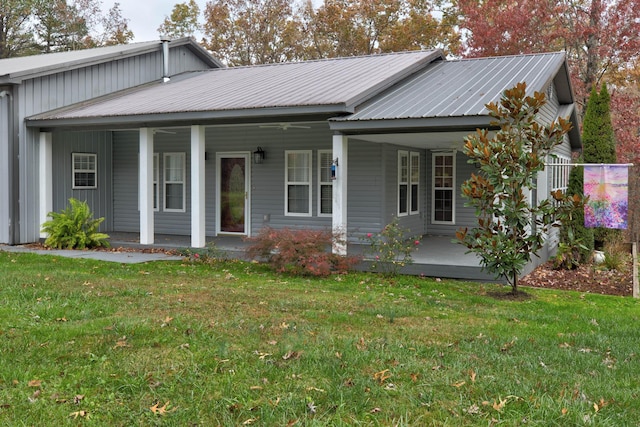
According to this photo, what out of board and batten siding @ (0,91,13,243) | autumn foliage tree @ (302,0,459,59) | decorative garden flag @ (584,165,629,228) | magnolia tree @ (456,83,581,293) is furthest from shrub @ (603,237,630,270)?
autumn foliage tree @ (302,0,459,59)

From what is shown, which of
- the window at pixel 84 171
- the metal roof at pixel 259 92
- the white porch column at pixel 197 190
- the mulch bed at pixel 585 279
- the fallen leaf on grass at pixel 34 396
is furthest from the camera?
the window at pixel 84 171

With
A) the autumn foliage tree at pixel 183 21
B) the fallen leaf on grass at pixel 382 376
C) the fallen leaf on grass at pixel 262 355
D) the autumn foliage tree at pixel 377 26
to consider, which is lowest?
the fallen leaf on grass at pixel 382 376

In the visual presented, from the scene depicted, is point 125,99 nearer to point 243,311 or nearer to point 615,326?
point 243,311

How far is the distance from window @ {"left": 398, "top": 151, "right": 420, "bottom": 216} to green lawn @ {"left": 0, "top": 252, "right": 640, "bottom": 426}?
569cm

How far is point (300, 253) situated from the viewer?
9.50 m

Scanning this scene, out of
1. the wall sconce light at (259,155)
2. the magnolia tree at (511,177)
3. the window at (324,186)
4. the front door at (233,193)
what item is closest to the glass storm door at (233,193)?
the front door at (233,193)

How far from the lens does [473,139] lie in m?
7.84

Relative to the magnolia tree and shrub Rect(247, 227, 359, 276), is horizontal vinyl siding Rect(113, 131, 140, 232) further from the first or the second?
the magnolia tree

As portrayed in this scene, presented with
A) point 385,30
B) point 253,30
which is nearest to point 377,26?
point 385,30

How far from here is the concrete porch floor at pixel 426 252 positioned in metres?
9.59

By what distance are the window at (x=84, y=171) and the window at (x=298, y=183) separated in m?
5.09

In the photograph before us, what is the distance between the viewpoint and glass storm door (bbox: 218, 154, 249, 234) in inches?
554

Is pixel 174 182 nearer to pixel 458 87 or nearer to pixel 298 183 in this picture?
pixel 298 183

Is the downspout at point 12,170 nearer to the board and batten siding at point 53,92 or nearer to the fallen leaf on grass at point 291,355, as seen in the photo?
the board and batten siding at point 53,92
